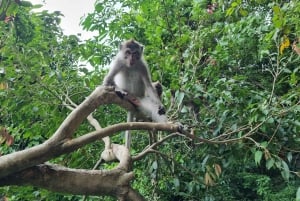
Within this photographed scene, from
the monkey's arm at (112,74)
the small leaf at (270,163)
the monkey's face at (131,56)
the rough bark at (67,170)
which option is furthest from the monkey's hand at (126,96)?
the small leaf at (270,163)

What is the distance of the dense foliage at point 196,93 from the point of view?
3762mm

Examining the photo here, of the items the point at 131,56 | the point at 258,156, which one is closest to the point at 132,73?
the point at 131,56

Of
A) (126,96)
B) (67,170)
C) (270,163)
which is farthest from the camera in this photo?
(126,96)

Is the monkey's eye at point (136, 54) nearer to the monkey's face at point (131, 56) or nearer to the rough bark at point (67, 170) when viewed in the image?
the monkey's face at point (131, 56)

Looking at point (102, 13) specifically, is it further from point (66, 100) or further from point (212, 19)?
point (66, 100)

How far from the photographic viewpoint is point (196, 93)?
4.18m

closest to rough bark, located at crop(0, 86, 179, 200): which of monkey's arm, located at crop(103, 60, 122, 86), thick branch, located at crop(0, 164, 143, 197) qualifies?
A: thick branch, located at crop(0, 164, 143, 197)

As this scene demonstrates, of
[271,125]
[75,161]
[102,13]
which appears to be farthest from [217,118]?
[102,13]

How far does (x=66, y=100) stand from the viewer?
14.1ft

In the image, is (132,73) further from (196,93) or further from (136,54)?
(196,93)

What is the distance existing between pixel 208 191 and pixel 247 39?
1.93 meters

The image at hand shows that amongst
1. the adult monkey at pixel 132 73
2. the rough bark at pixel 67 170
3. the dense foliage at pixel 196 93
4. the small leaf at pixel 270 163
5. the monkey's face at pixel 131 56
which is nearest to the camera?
the rough bark at pixel 67 170

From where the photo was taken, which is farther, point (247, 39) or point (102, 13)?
point (102, 13)

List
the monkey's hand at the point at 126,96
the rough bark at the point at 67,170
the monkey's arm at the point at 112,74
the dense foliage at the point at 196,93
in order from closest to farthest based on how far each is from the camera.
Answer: the rough bark at the point at 67,170 → the monkey's hand at the point at 126,96 → the dense foliage at the point at 196,93 → the monkey's arm at the point at 112,74
